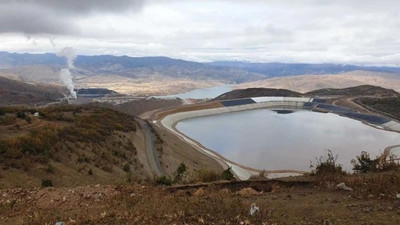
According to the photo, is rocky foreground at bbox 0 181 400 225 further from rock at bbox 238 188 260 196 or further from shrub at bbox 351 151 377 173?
shrub at bbox 351 151 377 173

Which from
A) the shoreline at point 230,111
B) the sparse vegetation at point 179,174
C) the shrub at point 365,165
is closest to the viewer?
the shrub at point 365,165

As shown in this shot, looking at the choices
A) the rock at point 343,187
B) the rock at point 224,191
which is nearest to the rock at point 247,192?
the rock at point 224,191

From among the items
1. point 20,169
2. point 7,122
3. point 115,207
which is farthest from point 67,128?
point 115,207

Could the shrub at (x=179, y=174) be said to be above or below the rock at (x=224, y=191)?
below

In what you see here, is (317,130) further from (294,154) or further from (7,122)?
(7,122)

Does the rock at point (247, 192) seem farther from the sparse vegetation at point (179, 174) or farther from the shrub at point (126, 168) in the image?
the shrub at point (126, 168)

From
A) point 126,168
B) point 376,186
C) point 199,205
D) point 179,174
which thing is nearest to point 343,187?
point 376,186

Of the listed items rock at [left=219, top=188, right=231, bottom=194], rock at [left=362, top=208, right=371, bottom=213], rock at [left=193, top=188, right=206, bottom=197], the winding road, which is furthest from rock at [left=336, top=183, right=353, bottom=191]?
the winding road
